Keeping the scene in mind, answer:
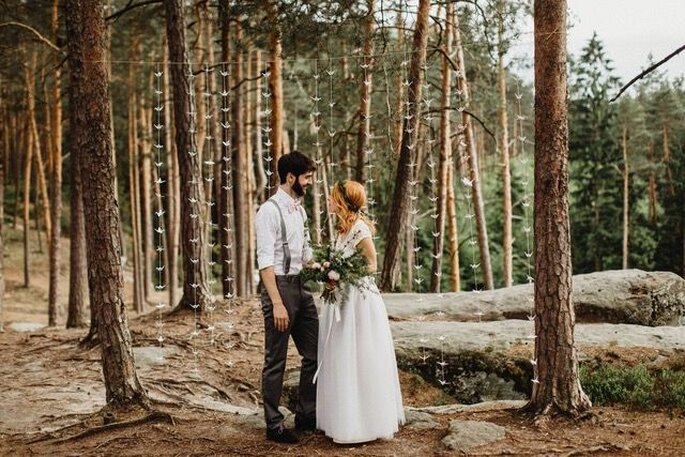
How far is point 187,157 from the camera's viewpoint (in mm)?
10961

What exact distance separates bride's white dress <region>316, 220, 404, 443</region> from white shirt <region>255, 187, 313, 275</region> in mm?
435

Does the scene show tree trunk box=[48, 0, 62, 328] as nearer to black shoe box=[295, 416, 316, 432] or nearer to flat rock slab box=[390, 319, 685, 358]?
flat rock slab box=[390, 319, 685, 358]

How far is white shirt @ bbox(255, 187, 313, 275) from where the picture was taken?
5.04 metres

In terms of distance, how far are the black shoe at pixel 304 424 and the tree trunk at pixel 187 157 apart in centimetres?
571

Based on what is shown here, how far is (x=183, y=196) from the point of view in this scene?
35.5 feet

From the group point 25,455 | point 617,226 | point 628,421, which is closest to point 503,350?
point 628,421

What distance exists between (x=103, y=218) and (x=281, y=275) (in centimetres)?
207

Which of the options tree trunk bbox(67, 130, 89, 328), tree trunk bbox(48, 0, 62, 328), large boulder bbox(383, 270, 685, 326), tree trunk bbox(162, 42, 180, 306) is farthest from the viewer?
tree trunk bbox(162, 42, 180, 306)

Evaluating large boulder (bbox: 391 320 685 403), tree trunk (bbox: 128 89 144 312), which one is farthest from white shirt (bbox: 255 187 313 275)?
tree trunk (bbox: 128 89 144 312)

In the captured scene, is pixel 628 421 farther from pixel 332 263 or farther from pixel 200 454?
pixel 200 454

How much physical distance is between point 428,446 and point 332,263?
160 centimetres

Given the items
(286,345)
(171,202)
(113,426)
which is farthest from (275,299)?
(171,202)

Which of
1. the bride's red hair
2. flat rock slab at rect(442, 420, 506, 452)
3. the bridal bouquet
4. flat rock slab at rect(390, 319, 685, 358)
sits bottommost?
flat rock slab at rect(442, 420, 506, 452)

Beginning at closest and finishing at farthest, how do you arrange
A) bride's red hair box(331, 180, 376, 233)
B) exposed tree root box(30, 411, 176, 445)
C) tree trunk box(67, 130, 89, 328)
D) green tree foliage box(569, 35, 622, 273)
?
bride's red hair box(331, 180, 376, 233) < exposed tree root box(30, 411, 176, 445) < tree trunk box(67, 130, 89, 328) < green tree foliage box(569, 35, 622, 273)
